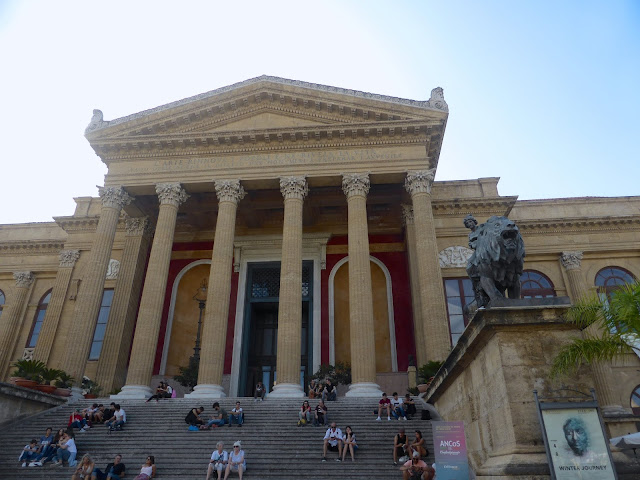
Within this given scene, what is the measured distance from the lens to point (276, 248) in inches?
966

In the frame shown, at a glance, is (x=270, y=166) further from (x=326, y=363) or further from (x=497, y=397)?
(x=497, y=397)

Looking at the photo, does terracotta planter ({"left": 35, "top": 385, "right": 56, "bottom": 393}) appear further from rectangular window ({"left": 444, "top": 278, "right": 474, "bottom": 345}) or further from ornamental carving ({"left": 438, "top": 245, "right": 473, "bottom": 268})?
ornamental carving ({"left": 438, "top": 245, "right": 473, "bottom": 268})

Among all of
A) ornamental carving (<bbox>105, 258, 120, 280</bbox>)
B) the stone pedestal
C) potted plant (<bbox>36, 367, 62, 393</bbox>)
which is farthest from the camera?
ornamental carving (<bbox>105, 258, 120, 280</bbox>)

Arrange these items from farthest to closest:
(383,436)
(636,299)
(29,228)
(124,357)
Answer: (29,228)
(124,357)
(383,436)
(636,299)

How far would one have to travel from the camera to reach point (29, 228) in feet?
91.9

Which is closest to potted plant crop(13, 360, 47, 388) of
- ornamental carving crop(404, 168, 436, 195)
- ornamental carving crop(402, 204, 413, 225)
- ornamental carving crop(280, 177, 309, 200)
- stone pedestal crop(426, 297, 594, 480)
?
ornamental carving crop(280, 177, 309, 200)

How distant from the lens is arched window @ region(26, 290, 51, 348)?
25.2m

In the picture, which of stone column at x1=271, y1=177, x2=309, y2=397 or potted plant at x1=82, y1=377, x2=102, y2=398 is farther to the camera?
potted plant at x1=82, y1=377, x2=102, y2=398

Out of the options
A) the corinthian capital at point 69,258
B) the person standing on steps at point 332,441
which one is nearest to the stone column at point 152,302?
the corinthian capital at point 69,258

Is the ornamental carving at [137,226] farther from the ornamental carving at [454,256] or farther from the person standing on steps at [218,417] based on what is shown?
the ornamental carving at [454,256]


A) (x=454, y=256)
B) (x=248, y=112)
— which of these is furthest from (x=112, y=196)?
(x=454, y=256)

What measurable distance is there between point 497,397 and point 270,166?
15.4 meters

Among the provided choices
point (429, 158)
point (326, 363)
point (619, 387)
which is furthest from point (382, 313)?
point (619, 387)

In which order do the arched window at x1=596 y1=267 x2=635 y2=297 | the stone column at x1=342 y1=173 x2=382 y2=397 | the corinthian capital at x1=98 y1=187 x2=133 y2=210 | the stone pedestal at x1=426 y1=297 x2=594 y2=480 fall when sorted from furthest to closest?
1. the arched window at x1=596 y1=267 x2=635 y2=297
2. the corinthian capital at x1=98 y1=187 x2=133 y2=210
3. the stone column at x1=342 y1=173 x2=382 y2=397
4. the stone pedestal at x1=426 y1=297 x2=594 y2=480
